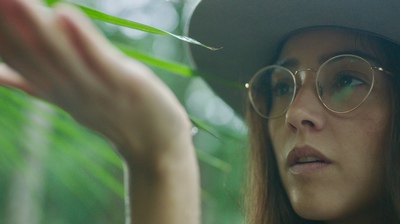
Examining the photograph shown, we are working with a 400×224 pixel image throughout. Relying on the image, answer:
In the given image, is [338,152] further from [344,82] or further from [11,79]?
[11,79]

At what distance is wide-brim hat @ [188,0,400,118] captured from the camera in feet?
4.30

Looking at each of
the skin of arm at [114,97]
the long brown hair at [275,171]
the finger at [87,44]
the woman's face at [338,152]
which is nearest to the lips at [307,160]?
the woman's face at [338,152]

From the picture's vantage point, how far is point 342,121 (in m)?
1.33

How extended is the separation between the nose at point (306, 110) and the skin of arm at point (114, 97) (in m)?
0.88

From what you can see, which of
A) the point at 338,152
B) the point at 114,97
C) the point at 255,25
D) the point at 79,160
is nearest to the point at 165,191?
the point at 114,97

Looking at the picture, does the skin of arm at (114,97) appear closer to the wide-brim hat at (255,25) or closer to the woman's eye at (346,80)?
the wide-brim hat at (255,25)

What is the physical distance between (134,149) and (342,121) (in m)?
0.95

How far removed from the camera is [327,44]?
140cm

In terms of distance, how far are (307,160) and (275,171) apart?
0.83 ft

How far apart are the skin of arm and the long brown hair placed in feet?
3.05

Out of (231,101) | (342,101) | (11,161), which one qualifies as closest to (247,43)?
(231,101)

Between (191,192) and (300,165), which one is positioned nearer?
(191,192)

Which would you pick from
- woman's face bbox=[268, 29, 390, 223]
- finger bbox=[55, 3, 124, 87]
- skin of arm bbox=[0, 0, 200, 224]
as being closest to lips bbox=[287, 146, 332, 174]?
woman's face bbox=[268, 29, 390, 223]

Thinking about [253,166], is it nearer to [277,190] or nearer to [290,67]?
[277,190]
